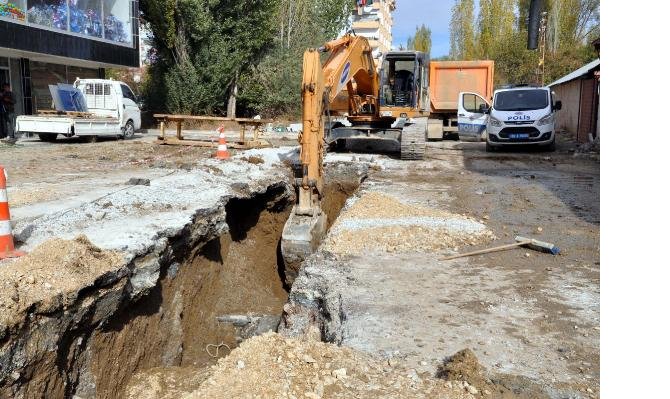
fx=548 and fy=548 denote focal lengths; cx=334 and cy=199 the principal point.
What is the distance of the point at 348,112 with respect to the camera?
13.7 m

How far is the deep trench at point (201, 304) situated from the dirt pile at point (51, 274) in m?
0.55

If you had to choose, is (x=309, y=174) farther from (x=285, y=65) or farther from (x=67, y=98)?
(x=285, y=65)

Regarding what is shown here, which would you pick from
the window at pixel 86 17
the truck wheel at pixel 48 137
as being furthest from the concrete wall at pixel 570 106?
the truck wheel at pixel 48 137

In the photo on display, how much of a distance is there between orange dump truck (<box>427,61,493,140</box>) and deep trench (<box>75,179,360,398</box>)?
10.8 metres

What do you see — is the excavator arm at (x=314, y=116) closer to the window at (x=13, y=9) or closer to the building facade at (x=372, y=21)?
the window at (x=13, y=9)

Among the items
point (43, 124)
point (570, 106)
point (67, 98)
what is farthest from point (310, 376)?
point (570, 106)

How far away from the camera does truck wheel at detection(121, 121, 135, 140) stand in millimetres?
19266

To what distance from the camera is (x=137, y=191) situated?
7.57 metres

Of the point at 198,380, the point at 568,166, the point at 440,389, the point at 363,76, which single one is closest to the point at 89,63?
the point at 363,76

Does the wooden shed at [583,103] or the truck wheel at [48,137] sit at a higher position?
the wooden shed at [583,103]

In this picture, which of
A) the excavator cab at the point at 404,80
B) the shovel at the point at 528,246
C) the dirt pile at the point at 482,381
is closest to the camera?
the dirt pile at the point at 482,381

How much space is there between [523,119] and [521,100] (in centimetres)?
99

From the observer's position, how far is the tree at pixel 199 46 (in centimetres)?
2481

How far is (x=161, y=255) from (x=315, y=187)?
121 inches
